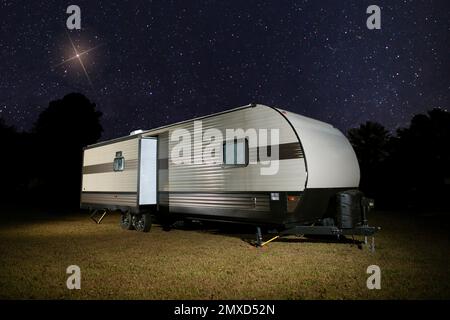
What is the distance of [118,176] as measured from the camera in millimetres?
13320

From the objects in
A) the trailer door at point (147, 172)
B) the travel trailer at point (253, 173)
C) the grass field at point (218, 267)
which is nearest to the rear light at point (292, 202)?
the travel trailer at point (253, 173)

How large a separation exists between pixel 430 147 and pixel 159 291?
106ft

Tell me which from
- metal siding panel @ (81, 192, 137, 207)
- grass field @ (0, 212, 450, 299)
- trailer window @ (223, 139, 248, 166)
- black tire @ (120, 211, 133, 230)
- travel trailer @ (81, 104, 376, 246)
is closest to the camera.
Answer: grass field @ (0, 212, 450, 299)

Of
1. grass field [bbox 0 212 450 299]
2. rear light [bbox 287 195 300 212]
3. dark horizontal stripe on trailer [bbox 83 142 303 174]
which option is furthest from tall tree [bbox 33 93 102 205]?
rear light [bbox 287 195 300 212]

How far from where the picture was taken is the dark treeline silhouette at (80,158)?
97.5 feet

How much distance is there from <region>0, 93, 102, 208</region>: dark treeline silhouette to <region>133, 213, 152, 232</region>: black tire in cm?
2893

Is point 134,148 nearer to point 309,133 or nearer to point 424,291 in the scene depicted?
point 309,133

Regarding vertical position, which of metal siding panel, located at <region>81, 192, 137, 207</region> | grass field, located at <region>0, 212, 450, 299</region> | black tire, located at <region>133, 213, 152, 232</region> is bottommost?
grass field, located at <region>0, 212, 450, 299</region>

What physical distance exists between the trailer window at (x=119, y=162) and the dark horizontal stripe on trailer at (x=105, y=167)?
0.25 m

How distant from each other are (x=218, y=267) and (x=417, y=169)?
2816 centimetres

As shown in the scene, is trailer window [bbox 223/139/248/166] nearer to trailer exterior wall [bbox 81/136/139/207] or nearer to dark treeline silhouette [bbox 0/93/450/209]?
trailer exterior wall [bbox 81/136/139/207]

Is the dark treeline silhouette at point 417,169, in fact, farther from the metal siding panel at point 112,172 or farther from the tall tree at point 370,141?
the metal siding panel at point 112,172

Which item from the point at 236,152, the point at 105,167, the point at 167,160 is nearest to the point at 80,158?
the point at 105,167

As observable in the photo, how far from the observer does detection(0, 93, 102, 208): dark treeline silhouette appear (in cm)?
4222
